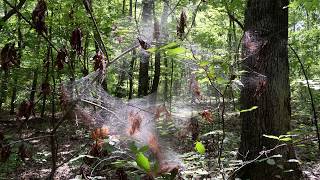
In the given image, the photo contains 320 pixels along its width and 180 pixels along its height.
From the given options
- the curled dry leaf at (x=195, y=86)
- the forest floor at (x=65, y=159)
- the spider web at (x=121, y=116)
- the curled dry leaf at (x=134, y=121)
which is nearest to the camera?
the curled dry leaf at (x=134, y=121)

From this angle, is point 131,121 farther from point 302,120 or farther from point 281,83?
point 302,120

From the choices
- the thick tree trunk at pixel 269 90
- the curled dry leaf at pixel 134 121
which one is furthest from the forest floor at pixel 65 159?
the curled dry leaf at pixel 134 121

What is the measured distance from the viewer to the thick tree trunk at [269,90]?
4.23m

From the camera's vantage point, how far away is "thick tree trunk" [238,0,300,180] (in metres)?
4.23

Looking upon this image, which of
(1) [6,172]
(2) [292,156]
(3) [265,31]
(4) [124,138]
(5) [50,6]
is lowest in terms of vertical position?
(1) [6,172]

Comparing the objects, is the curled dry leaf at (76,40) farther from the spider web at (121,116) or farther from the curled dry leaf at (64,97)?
the curled dry leaf at (64,97)

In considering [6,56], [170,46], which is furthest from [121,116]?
[170,46]

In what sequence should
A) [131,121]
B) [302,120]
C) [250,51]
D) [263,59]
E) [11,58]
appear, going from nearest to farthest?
[11,58], [131,121], [250,51], [263,59], [302,120]

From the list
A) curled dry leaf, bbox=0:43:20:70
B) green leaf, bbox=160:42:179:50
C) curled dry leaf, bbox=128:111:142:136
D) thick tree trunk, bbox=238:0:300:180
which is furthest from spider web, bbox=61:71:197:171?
thick tree trunk, bbox=238:0:300:180

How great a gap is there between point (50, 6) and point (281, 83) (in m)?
6.06

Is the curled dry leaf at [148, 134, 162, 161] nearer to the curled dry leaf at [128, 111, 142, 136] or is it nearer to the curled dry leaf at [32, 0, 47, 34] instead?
the curled dry leaf at [128, 111, 142, 136]

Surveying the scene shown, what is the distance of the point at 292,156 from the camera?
4367 mm

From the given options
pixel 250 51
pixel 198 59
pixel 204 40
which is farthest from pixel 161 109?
pixel 204 40

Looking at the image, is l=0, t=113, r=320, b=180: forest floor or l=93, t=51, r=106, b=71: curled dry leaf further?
l=0, t=113, r=320, b=180: forest floor
